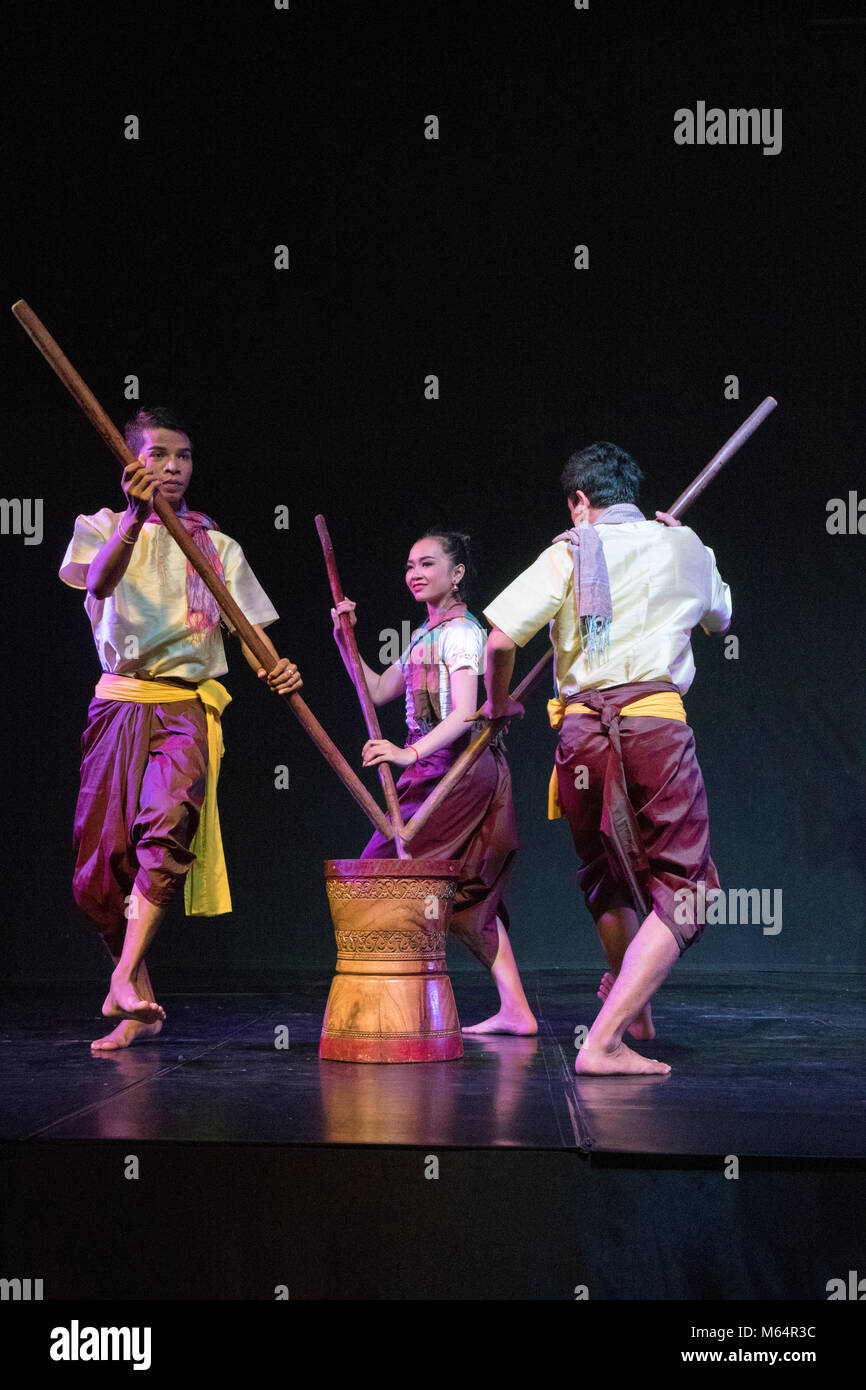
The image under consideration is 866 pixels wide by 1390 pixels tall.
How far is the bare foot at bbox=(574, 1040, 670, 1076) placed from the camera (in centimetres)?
252

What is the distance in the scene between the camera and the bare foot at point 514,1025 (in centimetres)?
322

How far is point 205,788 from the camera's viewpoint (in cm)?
318

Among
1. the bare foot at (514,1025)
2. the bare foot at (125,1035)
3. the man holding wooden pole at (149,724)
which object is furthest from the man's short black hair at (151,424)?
the bare foot at (514,1025)

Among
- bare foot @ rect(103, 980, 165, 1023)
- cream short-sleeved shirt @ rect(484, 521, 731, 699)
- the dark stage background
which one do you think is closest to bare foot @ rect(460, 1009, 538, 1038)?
bare foot @ rect(103, 980, 165, 1023)

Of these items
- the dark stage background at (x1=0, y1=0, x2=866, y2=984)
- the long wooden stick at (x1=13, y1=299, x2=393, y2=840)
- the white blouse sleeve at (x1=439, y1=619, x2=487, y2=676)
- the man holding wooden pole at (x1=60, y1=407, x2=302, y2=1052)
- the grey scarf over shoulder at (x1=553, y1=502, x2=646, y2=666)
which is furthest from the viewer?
the dark stage background at (x1=0, y1=0, x2=866, y2=984)

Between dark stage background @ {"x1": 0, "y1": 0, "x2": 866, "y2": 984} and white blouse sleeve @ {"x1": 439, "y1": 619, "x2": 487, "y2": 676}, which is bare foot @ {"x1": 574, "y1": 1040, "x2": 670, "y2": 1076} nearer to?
white blouse sleeve @ {"x1": 439, "y1": 619, "x2": 487, "y2": 676}

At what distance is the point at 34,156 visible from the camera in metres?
5.18

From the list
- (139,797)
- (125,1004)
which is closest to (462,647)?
(139,797)

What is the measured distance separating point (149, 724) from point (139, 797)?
0.18 m

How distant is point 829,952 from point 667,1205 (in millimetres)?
3427

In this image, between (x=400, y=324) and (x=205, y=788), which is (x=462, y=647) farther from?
(x=400, y=324)

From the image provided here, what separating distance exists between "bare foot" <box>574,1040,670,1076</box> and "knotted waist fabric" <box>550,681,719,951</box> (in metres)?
0.24

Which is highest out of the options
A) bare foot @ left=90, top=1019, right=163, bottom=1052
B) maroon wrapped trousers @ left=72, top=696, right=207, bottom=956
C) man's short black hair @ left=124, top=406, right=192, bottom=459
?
man's short black hair @ left=124, top=406, right=192, bottom=459
